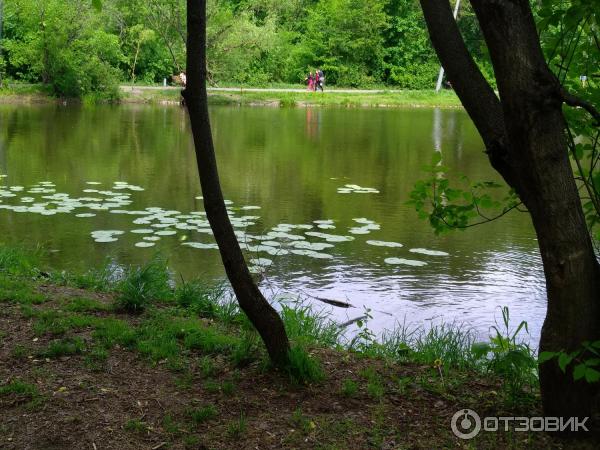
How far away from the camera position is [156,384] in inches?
160

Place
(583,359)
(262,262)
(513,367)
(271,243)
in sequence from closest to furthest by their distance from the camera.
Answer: (583,359)
(513,367)
(262,262)
(271,243)

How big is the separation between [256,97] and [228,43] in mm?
4928

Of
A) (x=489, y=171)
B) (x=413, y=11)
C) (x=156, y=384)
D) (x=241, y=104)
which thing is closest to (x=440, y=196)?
(x=156, y=384)

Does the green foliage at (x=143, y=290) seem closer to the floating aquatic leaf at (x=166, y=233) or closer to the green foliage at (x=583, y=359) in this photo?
the floating aquatic leaf at (x=166, y=233)

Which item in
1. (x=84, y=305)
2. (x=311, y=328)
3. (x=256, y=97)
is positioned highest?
(x=256, y=97)

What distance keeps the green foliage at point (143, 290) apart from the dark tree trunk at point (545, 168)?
3400 mm

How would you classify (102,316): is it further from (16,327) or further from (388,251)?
(388,251)

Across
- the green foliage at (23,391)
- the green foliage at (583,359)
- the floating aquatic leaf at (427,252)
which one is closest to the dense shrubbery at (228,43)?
the floating aquatic leaf at (427,252)

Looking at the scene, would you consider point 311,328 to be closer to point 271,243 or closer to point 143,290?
point 143,290

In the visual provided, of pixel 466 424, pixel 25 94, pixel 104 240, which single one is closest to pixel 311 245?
pixel 104 240

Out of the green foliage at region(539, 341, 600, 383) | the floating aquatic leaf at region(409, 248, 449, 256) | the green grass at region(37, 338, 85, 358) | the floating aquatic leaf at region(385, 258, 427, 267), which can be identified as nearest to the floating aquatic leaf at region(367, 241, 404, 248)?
the floating aquatic leaf at region(409, 248, 449, 256)

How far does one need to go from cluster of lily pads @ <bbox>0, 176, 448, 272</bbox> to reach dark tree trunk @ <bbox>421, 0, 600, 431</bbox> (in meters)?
5.30

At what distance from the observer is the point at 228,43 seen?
135ft

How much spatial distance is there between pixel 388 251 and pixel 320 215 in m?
2.36
